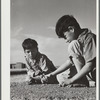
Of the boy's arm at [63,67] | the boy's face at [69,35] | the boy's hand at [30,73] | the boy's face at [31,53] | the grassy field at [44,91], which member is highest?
the boy's face at [69,35]

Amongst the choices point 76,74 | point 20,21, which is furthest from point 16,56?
point 76,74

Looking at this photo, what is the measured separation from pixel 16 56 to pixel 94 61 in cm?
55

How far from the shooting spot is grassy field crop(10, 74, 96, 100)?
1798mm

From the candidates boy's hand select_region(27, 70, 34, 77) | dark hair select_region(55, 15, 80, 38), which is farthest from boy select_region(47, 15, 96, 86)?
boy's hand select_region(27, 70, 34, 77)

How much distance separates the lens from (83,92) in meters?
1.82

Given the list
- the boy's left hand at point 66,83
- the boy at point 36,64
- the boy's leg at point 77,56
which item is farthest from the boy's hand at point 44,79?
the boy's leg at point 77,56

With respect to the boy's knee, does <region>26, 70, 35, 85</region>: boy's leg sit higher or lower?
lower

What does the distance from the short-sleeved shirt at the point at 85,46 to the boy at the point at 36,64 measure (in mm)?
186

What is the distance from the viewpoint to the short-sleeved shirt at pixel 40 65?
6.01 feet

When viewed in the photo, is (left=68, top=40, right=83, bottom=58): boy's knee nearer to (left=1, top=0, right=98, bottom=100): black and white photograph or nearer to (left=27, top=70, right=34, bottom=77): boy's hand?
(left=1, top=0, right=98, bottom=100): black and white photograph

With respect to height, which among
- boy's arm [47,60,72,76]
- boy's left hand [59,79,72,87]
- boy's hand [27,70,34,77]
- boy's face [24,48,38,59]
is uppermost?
boy's face [24,48,38,59]

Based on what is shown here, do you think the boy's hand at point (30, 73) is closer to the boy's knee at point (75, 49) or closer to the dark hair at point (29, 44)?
the dark hair at point (29, 44)

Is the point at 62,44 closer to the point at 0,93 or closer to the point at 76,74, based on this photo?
the point at 76,74

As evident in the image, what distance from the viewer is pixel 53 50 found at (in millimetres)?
1814
